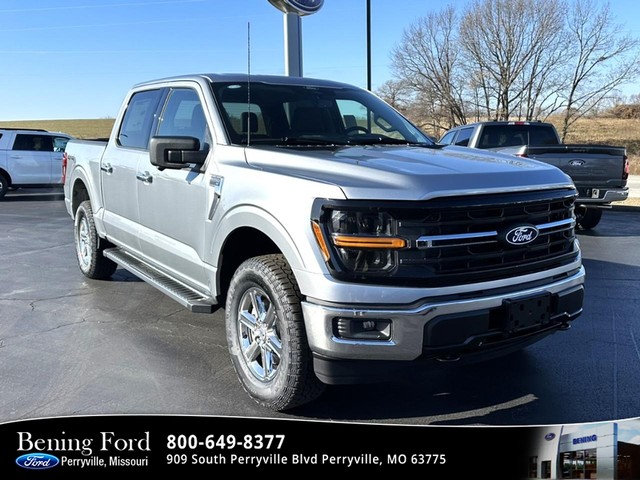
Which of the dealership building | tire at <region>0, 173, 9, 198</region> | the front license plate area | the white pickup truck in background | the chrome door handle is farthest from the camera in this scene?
the white pickup truck in background

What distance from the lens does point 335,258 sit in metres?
2.90

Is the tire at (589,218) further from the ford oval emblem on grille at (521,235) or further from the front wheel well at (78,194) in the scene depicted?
the front wheel well at (78,194)

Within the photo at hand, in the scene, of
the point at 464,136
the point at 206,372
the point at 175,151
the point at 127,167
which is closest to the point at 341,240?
the point at 175,151

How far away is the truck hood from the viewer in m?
2.95

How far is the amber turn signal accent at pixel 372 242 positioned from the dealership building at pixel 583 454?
111 cm

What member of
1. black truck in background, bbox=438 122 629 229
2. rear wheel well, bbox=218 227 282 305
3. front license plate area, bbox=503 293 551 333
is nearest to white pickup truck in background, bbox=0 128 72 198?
black truck in background, bbox=438 122 629 229

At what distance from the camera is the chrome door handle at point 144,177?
4665mm

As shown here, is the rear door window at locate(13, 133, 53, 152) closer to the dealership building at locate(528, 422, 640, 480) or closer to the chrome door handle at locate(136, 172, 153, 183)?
the chrome door handle at locate(136, 172, 153, 183)

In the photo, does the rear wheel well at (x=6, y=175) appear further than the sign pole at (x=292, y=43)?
Yes

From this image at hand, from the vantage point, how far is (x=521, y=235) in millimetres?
3195

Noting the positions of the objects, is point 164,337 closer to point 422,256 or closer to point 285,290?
point 285,290

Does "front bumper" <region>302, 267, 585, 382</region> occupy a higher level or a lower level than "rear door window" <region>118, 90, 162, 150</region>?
lower

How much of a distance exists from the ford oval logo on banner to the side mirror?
187 cm

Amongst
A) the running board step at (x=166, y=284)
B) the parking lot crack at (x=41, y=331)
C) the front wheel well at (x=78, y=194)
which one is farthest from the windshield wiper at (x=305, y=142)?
the front wheel well at (x=78, y=194)
